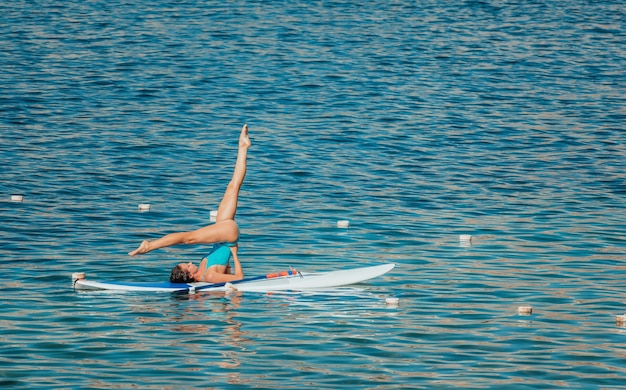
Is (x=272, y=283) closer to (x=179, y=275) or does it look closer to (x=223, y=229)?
(x=223, y=229)

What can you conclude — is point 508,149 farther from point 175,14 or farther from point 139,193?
point 175,14

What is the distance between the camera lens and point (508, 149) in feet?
112

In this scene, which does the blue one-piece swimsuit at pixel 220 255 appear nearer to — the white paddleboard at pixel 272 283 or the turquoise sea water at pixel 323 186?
the white paddleboard at pixel 272 283

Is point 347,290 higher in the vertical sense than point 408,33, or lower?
higher

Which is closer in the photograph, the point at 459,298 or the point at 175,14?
the point at 459,298

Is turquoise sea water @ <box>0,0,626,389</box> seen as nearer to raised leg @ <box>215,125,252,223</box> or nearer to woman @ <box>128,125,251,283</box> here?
woman @ <box>128,125,251,283</box>

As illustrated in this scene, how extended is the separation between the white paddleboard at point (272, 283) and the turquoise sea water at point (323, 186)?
9.5 inches

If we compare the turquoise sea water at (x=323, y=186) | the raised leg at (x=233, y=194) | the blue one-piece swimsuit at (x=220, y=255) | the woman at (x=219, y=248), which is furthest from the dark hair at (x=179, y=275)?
the raised leg at (x=233, y=194)

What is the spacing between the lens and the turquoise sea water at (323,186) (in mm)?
16156

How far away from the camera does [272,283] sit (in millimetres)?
19609

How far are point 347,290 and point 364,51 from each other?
29882 millimetres

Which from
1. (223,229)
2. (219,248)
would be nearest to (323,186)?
(219,248)

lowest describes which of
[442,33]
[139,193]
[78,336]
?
[442,33]

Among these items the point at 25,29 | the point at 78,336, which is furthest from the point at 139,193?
the point at 25,29
